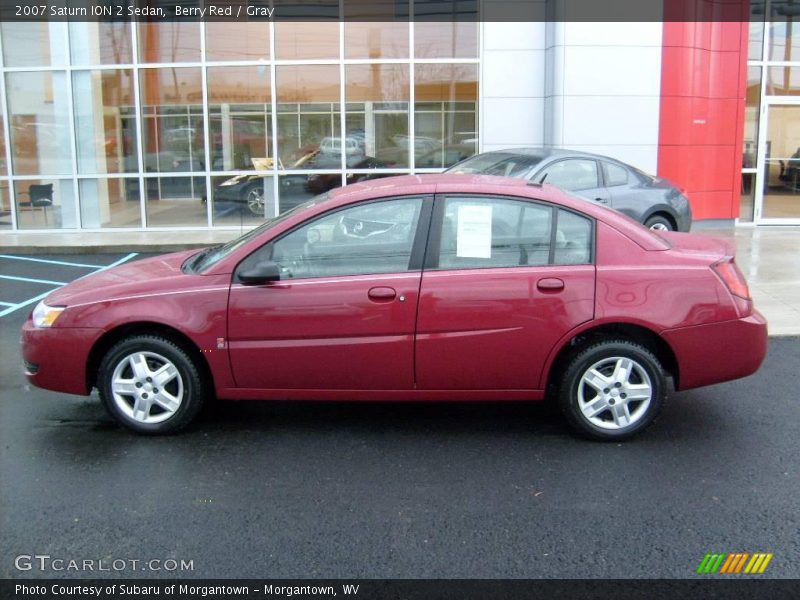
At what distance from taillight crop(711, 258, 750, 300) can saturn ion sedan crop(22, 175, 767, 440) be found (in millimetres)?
14

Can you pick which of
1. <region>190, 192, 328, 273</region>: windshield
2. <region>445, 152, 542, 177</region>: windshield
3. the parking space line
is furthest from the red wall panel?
<region>190, 192, 328, 273</region>: windshield

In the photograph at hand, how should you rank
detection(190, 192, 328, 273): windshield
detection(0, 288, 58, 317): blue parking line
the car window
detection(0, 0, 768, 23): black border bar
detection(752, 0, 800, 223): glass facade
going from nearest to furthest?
the car window
detection(190, 192, 328, 273): windshield
detection(0, 288, 58, 317): blue parking line
detection(0, 0, 768, 23): black border bar
detection(752, 0, 800, 223): glass facade

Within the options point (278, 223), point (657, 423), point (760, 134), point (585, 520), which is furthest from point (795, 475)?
point (760, 134)

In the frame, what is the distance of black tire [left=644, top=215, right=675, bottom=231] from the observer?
10.5 metres

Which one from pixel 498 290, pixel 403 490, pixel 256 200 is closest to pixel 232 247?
pixel 498 290

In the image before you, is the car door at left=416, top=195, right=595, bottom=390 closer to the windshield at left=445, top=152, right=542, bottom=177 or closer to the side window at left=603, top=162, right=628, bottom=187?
the windshield at left=445, top=152, right=542, bottom=177

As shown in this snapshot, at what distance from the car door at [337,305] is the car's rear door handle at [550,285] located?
717 millimetres

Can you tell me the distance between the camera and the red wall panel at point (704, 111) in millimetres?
13102

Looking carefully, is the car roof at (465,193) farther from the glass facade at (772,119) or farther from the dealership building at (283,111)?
the glass facade at (772,119)

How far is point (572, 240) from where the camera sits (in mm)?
4676

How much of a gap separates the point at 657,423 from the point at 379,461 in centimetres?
189

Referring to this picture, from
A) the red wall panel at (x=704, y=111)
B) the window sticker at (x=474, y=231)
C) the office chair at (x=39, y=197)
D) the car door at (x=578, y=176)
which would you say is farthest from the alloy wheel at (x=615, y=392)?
the office chair at (x=39, y=197)

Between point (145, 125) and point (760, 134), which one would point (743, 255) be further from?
point (145, 125)

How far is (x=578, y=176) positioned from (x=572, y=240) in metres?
5.39
